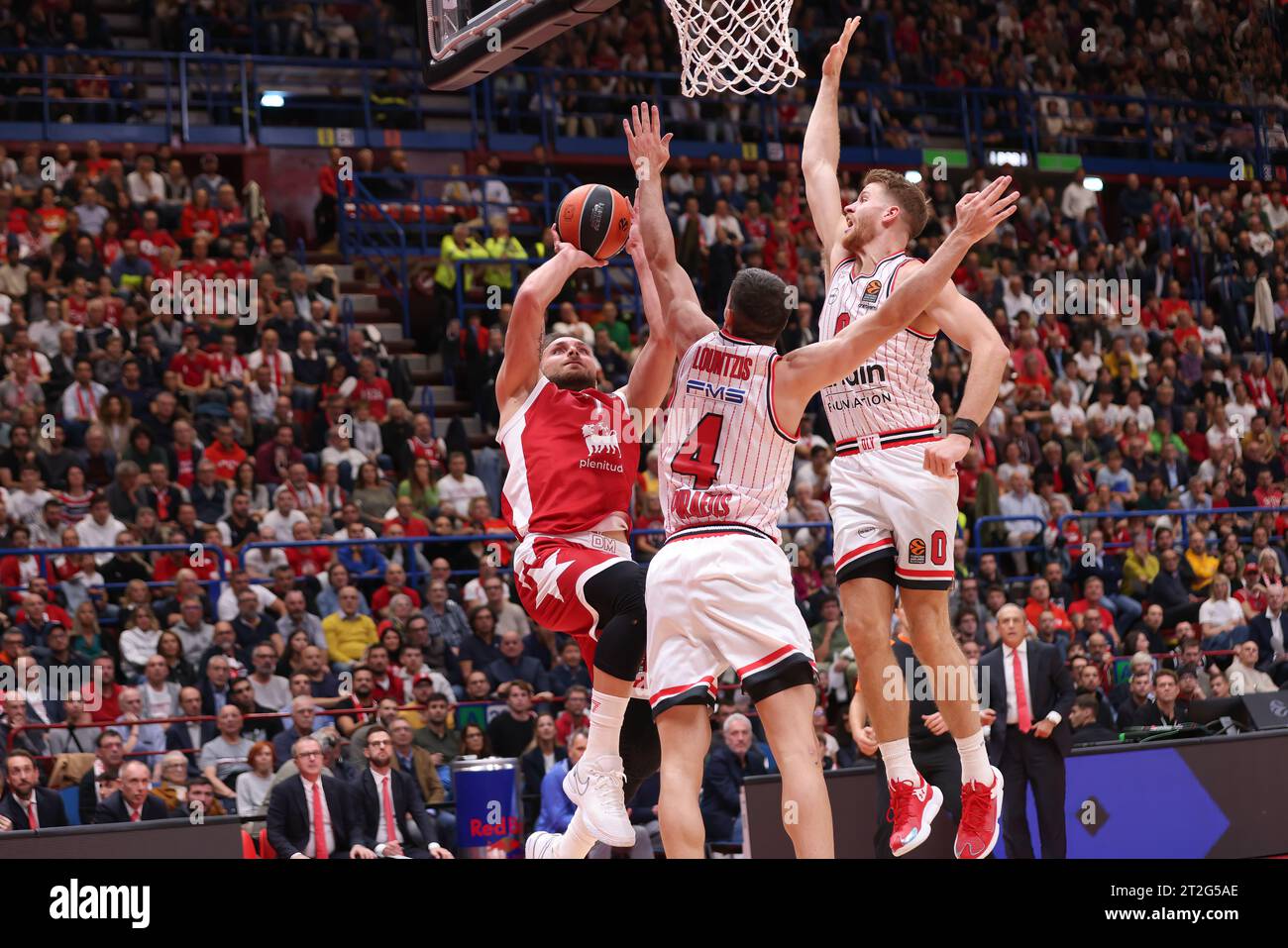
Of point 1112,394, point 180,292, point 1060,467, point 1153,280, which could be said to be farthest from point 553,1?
point 1153,280

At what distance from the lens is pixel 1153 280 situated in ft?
72.5

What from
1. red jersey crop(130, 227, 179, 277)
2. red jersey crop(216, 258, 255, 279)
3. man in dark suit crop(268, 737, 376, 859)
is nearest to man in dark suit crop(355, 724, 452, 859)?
man in dark suit crop(268, 737, 376, 859)

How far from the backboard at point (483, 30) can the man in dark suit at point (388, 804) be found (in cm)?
449

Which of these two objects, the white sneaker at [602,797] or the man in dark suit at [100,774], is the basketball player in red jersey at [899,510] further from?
the man in dark suit at [100,774]

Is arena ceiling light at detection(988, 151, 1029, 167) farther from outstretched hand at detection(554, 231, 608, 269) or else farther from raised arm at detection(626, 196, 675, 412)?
outstretched hand at detection(554, 231, 608, 269)

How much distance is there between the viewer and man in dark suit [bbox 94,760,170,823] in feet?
33.9

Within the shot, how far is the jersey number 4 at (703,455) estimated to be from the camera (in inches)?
255

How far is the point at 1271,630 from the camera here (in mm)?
15812

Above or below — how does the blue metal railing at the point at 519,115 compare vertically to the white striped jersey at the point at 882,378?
above

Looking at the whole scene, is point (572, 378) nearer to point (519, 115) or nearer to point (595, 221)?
point (595, 221)
